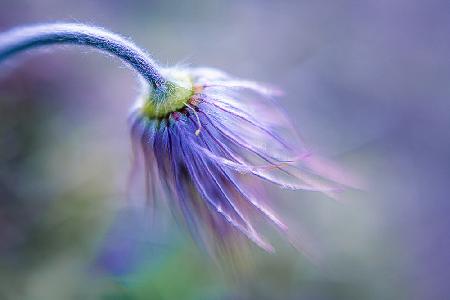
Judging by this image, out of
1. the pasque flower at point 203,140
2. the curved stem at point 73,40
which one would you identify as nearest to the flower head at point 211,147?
the pasque flower at point 203,140

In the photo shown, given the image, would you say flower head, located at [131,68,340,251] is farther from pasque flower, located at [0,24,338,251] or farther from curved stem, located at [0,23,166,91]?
curved stem, located at [0,23,166,91]

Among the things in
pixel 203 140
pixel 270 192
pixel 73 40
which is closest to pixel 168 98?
pixel 203 140

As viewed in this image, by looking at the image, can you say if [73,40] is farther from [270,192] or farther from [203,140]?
[270,192]

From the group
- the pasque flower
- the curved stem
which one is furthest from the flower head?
the curved stem

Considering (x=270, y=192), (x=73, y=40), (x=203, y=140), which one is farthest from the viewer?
(x=270, y=192)

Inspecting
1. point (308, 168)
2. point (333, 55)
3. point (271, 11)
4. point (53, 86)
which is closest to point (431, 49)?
point (333, 55)

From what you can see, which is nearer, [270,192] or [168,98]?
[168,98]
